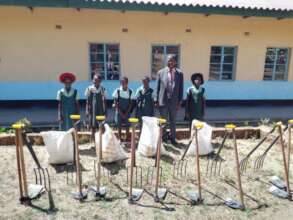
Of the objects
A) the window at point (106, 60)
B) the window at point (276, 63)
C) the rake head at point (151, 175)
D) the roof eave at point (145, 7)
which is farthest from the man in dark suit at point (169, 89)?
the window at point (276, 63)

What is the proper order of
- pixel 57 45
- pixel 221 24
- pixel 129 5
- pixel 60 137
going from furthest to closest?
pixel 221 24, pixel 57 45, pixel 129 5, pixel 60 137

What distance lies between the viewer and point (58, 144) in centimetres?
408

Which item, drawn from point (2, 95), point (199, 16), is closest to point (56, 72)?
Answer: point (2, 95)

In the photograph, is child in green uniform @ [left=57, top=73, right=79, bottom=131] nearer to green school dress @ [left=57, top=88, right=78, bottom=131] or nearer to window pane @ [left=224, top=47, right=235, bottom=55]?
green school dress @ [left=57, top=88, right=78, bottom=131]

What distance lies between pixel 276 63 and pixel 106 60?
594 centimetres

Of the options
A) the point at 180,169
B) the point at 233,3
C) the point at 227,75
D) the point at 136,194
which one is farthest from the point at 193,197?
the point at 227,75

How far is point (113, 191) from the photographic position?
141 inches

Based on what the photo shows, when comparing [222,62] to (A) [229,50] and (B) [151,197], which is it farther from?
(B) [151,197]

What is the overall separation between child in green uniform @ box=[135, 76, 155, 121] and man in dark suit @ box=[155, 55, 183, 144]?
158mm

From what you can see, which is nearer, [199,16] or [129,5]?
[129,5]

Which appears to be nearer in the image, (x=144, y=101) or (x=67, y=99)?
(x=67, y=99)

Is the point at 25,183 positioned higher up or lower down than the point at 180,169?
higher up

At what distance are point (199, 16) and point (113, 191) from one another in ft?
22.4

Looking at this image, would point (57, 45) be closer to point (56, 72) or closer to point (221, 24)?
point (56, 72)
